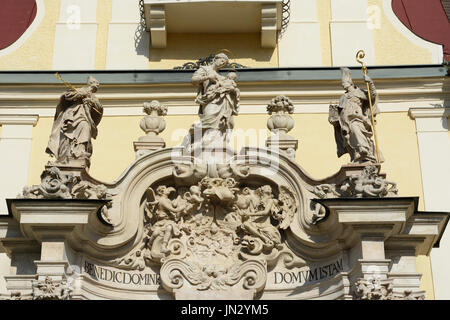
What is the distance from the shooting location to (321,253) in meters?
10.8

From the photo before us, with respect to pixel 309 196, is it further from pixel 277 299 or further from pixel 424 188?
pixel 424 188

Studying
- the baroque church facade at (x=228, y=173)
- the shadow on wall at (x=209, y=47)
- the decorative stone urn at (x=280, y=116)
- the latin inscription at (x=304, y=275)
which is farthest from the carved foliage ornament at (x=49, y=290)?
the shadow on wall at (x=209, y=47)

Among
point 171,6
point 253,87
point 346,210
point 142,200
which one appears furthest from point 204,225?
point 171,6

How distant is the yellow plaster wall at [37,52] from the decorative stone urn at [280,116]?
418cm

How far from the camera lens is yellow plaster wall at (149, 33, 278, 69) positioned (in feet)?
47.6

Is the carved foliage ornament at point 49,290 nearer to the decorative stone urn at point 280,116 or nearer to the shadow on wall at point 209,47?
the decorative stone urn at point 280,116

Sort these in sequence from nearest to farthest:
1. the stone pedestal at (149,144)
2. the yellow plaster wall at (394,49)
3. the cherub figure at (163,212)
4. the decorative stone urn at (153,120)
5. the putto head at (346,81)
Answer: the cherub figure at (163,212) → the putto head at (346,81) → the stone pedestal at (149,144) → the decorative stone urn at (153,120) → the yellow plaster wall at (394,49)

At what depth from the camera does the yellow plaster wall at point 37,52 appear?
14469 mm

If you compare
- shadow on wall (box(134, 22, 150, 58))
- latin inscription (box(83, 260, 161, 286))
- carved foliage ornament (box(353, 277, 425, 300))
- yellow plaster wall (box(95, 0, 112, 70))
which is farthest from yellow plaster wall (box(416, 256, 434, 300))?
yellow plaster wall (box(95, 0, 112, 70))

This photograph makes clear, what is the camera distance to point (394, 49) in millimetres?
14445

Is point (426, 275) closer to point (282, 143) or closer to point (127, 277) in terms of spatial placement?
point (282, 143)

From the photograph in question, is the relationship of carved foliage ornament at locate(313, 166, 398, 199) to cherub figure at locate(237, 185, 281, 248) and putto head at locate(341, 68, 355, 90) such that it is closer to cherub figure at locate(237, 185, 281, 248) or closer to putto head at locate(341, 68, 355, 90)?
cherub figure at locate(237, 185, 281, 248)

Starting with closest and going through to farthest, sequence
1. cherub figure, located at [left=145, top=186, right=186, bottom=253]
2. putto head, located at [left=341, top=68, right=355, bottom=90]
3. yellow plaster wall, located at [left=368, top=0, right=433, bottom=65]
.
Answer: cherub figure, located at [left=145, top=186, right=186, bottom=253] < putto head, located at [left=341, top=68, right=355, bottom=90] < yellow plaster wall, located at [left=368, top=0, right=433, bottom=65]

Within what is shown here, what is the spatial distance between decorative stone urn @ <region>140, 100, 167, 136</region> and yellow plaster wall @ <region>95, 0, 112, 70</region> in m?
2.72
